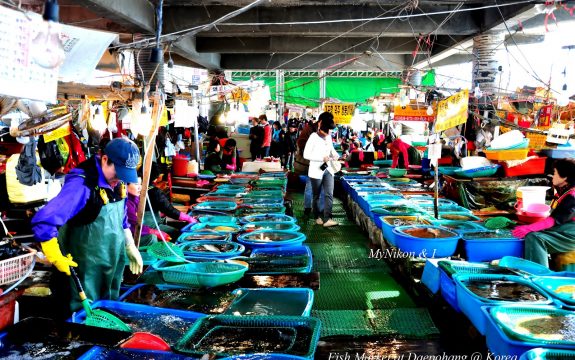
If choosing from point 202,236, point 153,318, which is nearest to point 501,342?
point 153,318

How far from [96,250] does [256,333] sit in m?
1.41

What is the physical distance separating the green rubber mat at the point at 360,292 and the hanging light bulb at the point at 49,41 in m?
3.82

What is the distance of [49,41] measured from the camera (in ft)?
6.88

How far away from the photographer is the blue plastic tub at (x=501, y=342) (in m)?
2.77

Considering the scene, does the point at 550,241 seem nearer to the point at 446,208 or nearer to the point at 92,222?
the point at 446,208

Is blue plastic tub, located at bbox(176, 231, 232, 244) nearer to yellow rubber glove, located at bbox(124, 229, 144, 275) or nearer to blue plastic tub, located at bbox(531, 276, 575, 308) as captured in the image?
yellow rubber glove, located at bbox(124, 229, 144, 275)

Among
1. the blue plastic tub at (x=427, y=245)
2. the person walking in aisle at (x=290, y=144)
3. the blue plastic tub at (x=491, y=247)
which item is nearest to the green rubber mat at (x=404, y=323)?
the blue plastic tub at (x=427, y=245)

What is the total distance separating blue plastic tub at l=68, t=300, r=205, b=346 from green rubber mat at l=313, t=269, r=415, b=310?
236 centimetres

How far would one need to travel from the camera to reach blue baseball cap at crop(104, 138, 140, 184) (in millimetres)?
3305

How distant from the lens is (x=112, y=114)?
897 centimetres

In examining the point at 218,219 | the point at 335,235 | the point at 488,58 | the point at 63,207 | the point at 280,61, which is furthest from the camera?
the point at 280,61

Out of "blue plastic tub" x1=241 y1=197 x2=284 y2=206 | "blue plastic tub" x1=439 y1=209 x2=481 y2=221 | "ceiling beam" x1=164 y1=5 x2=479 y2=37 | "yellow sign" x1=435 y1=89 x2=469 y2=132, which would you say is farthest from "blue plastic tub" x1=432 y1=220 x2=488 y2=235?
"ceiling beam" x1=164 y1=5 x2=479 y2=37

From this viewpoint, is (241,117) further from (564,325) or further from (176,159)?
(564,325)

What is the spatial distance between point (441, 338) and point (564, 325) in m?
1.34
